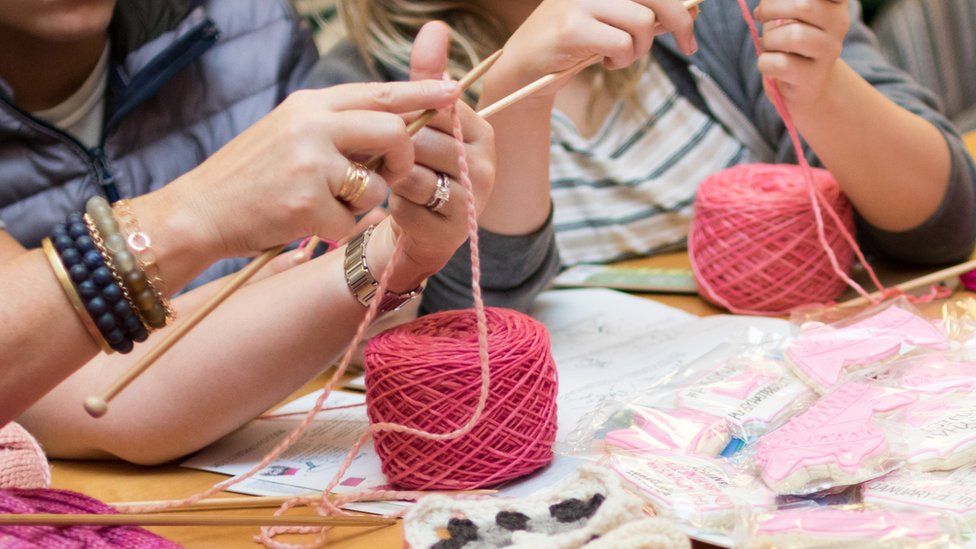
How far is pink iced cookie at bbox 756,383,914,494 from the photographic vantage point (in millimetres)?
531

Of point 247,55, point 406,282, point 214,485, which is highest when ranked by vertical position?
point 247,55

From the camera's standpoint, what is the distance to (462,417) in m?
0.60

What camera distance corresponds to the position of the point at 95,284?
0.53m

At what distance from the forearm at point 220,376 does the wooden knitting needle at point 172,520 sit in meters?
0.15

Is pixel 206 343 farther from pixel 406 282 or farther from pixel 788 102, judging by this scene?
pixel 788 102

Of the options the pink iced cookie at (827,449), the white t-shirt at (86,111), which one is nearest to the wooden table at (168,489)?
the pink iced cookie at (827,449)

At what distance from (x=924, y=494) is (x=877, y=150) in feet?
1.69

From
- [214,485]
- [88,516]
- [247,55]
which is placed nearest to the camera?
[88,516]

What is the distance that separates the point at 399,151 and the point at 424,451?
201mm

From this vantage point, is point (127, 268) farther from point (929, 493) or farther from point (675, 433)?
point (929, 493)

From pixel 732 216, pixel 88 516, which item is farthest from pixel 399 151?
pixel 732 216

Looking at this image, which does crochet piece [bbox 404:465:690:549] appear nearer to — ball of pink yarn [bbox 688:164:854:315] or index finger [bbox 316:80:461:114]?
index finger [bbox 316:80:461:114]

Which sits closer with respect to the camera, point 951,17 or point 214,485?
point 214,485

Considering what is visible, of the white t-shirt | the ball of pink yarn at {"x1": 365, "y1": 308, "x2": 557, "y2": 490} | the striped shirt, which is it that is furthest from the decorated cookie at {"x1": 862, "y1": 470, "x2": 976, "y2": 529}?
the white t-shirt
